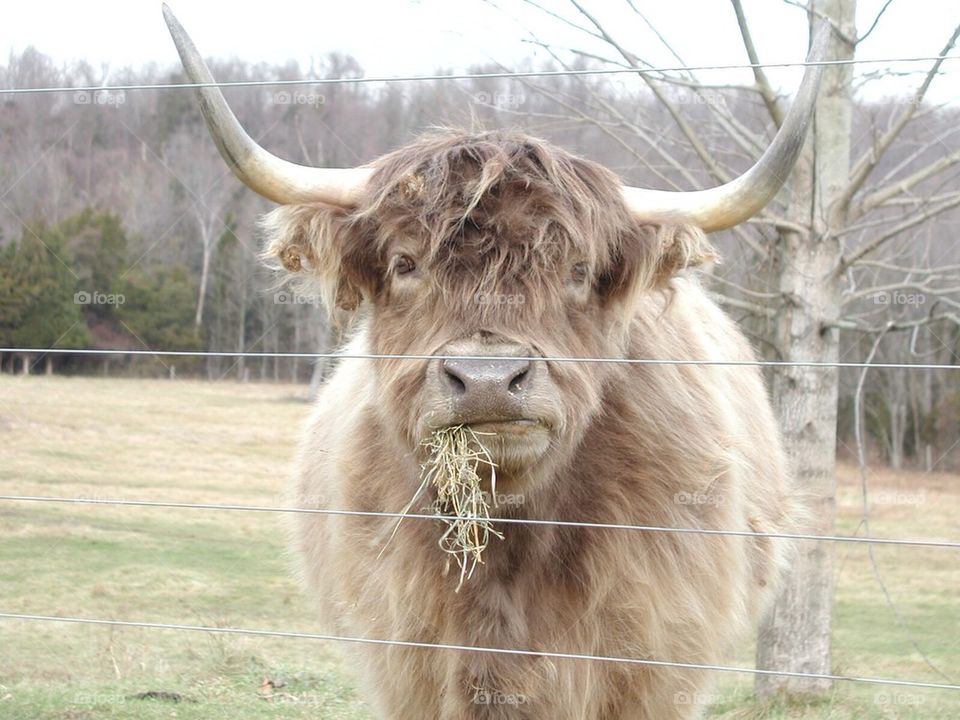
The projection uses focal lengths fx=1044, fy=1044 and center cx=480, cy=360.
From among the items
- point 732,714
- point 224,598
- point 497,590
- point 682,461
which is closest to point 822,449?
point 732,714

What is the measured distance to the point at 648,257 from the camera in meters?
3.34

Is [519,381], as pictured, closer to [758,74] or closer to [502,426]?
[502,426]

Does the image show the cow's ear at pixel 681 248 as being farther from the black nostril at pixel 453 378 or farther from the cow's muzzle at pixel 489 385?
the black nostril at pixel 453 378

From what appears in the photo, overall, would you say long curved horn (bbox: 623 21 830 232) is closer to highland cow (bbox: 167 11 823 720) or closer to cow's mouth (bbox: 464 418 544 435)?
highland cow (bbox: 167 11 823 720)

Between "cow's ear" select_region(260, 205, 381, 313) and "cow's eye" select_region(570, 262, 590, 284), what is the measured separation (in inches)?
25.6

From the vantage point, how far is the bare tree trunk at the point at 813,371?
572cm

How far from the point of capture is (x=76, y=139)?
7.93m

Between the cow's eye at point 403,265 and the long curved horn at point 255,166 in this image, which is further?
the cow's eye at point 403,265

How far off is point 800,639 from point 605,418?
3240 mm

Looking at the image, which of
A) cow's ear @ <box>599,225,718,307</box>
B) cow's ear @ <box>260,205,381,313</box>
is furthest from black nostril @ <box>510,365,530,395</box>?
cow's ear @ <box>260,205,381,313</box>

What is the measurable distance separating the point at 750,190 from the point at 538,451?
101 centimetres

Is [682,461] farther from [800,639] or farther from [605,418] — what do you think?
[800,639]

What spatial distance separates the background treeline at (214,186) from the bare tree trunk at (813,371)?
0.23 meters

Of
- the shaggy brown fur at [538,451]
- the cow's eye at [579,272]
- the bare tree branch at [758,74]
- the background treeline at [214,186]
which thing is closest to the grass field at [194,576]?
the background treeline at [214,186]
